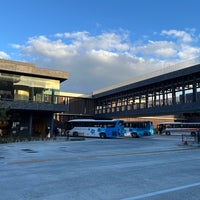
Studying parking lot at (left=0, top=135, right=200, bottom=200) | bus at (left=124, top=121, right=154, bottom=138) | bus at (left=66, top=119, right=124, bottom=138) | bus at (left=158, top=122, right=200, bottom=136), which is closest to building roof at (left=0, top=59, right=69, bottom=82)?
bus at (left=66, top=119, right=124, bottom=138)

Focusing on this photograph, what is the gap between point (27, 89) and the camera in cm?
3356

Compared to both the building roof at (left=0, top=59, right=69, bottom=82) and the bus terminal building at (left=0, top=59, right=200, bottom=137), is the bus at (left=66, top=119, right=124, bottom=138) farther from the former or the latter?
the building roof at (left=0, top=59, right=69, bottom=82)

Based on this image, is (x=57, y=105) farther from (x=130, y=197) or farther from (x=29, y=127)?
(x=130, y=197)

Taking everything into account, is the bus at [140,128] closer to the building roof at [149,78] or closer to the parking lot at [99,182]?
the building roof at [149,78]

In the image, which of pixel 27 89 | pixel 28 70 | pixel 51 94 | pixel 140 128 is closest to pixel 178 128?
pixel 140 128

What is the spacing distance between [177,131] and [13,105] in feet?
119

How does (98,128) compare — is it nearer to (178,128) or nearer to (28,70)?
(28,70)

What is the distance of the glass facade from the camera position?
3209 centimetres

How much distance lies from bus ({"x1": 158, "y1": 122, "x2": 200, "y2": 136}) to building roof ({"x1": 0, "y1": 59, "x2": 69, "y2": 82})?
94.5 feet

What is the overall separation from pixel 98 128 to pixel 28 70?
488 inches

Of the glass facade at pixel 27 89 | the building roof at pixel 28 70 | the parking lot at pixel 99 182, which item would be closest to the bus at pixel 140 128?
the building roof at pixel 28 70

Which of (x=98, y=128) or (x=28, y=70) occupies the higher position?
(x=28, y=70)

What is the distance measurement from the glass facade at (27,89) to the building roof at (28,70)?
2.10 feet

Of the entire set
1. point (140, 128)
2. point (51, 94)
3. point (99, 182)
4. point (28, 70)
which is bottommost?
point (99, 182)
